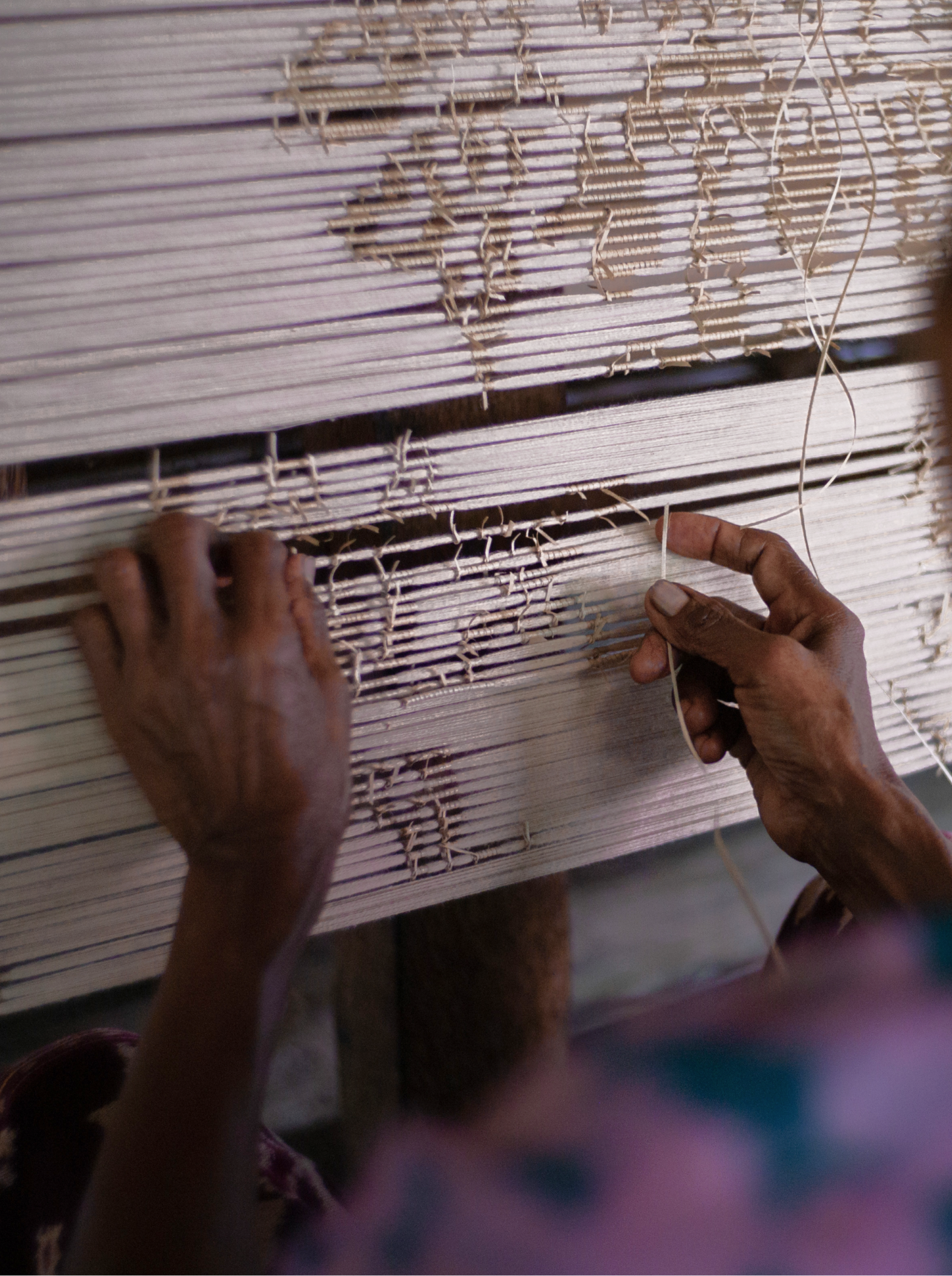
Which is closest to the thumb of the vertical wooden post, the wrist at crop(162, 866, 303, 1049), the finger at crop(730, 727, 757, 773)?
the finger at crop(730, 727, 757, 773)

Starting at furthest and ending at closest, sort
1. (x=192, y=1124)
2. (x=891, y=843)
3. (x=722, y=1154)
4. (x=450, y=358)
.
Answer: (x=891, y=843) → (x=450, y=358) → (x=192, y=1124) → (x=722, y=1154)

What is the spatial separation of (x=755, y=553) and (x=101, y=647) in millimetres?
555

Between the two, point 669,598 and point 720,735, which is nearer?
point 669,598

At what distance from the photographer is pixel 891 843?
72 cm

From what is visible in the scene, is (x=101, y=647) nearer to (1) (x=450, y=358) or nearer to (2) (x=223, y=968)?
(2) (x=223, y=968)

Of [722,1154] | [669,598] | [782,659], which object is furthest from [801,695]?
[722,1154]

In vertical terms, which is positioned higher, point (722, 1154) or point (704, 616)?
point (704, 616)

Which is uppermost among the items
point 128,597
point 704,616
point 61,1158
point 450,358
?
point 450,358

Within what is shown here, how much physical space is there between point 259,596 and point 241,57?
0.37 m

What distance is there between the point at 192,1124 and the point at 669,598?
1.72 ft

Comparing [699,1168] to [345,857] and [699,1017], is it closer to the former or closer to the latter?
[699,1017]

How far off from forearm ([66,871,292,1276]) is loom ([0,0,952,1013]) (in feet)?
0.45

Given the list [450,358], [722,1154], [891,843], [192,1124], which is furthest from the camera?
[891,843]

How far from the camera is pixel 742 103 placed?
667 millimetres
